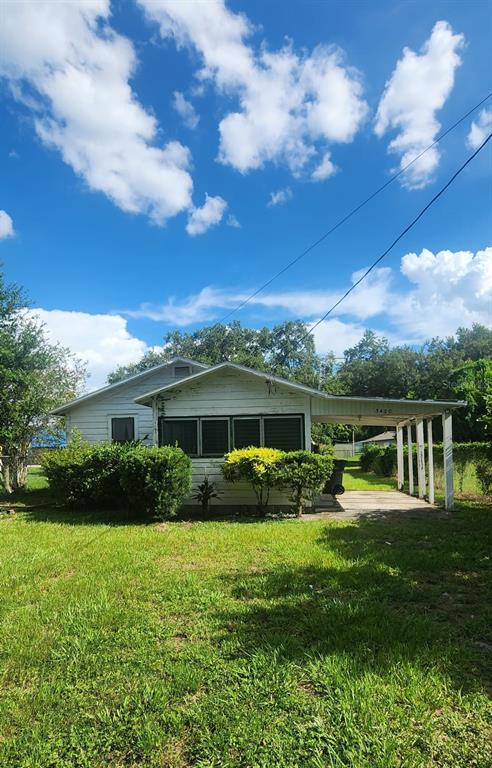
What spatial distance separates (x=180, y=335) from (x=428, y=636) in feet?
172

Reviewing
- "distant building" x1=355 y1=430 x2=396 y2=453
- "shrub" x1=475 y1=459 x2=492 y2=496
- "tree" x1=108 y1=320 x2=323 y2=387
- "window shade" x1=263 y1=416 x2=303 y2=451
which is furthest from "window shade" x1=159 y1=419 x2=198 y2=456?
"tree" x1=108 y1=320 x2=323 y2=387

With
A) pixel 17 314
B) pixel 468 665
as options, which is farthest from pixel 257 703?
pixel 17 314

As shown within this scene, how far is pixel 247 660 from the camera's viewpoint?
3199mm

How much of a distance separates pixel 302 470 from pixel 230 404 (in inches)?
103

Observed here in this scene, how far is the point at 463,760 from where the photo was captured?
221 centimetres

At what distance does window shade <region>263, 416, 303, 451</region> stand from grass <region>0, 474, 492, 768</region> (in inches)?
181

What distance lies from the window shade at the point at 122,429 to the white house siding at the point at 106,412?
5.4 inches

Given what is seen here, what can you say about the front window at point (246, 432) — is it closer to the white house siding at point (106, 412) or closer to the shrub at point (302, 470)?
the shrub at point (302, 470)

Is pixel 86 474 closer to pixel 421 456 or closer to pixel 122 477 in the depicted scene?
pixel 122 477

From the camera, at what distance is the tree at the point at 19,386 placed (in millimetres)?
14156

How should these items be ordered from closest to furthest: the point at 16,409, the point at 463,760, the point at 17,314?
1. the point at 463,760
2. the point at 16,409
3. the point at 17,314

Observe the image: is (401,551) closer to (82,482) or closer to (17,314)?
(82,482)

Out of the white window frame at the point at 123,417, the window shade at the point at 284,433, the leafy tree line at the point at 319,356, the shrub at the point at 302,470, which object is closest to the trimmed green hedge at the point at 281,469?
the shrub at the point at 302,470

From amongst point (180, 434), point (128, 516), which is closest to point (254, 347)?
point (180, 434)
